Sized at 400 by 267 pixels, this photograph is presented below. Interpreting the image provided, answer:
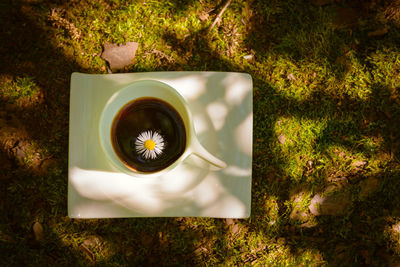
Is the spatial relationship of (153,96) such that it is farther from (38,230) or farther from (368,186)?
(368,186)

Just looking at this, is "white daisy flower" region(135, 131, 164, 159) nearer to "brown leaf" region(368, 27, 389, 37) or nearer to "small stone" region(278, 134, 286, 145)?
"small stone" region(278, 134, 286, 145)

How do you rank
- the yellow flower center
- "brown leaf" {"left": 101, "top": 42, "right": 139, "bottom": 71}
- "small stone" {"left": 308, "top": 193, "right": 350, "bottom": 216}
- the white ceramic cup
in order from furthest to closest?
"small stone" {"left": 308, "top": 193, "right": 350, "bottom": 216} < "brown leaf" {"left": 101, "top": 42, "right": 139, "bottom": 71} < the yellow flower center < the white ceramic cup

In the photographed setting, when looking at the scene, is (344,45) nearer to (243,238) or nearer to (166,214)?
(243,238)

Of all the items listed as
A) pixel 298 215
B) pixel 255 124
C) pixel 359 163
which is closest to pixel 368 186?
pixel 359 163

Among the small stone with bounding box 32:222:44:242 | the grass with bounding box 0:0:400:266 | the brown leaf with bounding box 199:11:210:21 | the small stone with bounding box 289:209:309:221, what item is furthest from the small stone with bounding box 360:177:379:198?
the small stone with bounding box 32:222:44:242

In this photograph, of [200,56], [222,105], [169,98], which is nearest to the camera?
[169,98]

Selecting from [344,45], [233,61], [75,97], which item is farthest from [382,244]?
[75,97]

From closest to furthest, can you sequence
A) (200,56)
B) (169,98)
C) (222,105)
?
(169,98)
(222,105)
(200,56)
